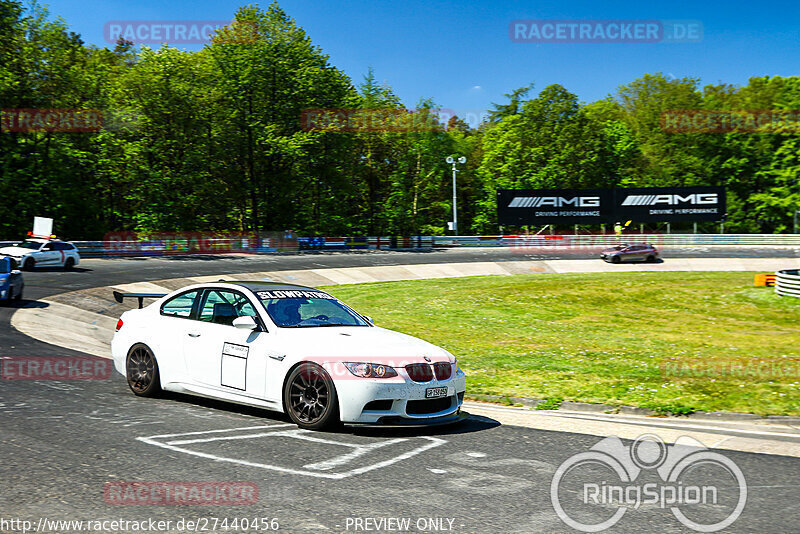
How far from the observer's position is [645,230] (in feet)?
225

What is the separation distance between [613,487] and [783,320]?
18763 mm

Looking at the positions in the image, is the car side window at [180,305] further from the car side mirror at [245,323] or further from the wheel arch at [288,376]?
the wheel arch at [288,376]

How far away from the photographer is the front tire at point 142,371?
927 cm

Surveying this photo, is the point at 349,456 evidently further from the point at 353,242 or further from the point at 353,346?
the point at 353,242

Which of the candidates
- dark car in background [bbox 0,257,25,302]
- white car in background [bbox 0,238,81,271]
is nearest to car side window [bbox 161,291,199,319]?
dark car in background [bbox 0,257,25,302]

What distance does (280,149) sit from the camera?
57438mm

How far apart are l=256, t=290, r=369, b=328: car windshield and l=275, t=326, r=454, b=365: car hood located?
254 mm

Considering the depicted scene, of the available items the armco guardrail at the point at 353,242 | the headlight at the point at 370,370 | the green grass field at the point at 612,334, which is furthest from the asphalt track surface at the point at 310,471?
the armco guardrail at the point at 353,242

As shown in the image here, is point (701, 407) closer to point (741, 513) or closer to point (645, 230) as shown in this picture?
point (741, 513)

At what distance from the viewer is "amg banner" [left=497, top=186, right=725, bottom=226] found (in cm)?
6134

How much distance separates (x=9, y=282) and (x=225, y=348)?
15.7 metres

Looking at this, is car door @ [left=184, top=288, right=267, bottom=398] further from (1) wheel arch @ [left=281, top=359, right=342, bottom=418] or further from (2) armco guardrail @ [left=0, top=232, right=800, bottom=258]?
(2) armco guardrail @ [left=0, top=232, right=800, bottom=258]

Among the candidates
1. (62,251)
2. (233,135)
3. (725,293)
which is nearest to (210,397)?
(725,293)

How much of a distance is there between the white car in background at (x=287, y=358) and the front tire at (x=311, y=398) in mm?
11
